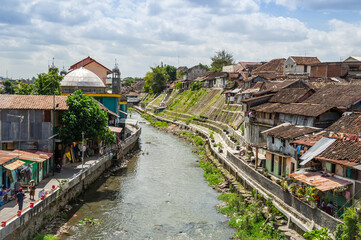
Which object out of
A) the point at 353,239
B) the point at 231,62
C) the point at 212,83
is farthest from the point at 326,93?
the point at 231,62

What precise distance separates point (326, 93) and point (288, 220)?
18050mm

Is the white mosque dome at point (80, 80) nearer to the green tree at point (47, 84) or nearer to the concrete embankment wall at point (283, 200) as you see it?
the green tree at point (47, 84)

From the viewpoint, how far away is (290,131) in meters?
28.6

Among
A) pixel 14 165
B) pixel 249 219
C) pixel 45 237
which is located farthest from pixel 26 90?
pixel 249 219

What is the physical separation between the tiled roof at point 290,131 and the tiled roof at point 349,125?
1.52m

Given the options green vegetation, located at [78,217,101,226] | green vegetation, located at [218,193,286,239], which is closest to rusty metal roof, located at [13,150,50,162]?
green vegetation, located at [78,217,101,226]

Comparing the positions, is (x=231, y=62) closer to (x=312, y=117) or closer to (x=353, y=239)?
(x=312, y=117)

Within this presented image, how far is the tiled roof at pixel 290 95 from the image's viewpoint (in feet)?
119

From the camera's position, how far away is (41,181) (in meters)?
27.2

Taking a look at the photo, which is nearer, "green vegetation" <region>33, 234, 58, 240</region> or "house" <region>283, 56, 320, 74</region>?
"green vegetation" <region>33, 234, 58, 240</region>

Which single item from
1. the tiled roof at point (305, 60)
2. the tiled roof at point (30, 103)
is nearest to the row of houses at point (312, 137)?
the tiled roof at point (30, 103)

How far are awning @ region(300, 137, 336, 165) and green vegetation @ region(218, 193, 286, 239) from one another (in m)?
4.12

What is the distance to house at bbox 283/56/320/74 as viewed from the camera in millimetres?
68250

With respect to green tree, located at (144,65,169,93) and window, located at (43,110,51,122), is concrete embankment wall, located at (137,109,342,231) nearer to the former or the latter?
window, located at (43,110,51,122)
